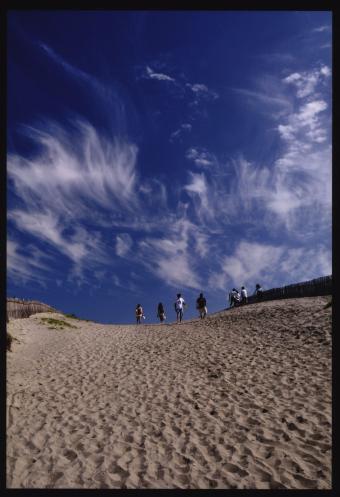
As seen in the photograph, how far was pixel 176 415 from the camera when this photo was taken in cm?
851

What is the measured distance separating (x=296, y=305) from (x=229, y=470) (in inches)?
644

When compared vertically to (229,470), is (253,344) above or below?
above

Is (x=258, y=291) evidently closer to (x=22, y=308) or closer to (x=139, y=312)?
(x=139, y=312)

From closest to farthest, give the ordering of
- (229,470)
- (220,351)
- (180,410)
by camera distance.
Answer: (229,470) < (180,410) < (220,351)

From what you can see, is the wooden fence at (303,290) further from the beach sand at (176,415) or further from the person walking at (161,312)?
the person walking at (161,312)

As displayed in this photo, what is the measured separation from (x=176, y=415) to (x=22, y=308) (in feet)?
64.2

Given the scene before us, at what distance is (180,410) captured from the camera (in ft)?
28.9

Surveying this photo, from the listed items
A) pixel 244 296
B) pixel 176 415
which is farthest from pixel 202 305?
pixel 176 415

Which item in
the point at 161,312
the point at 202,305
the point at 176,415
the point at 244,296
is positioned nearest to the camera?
the point at 176,415

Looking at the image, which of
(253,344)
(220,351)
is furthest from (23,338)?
(253,344)

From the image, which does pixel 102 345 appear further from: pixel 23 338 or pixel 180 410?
pixel 180 410

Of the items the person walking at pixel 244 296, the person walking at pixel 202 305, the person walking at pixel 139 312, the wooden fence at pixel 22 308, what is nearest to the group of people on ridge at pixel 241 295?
the person walking at pixel 244 296
